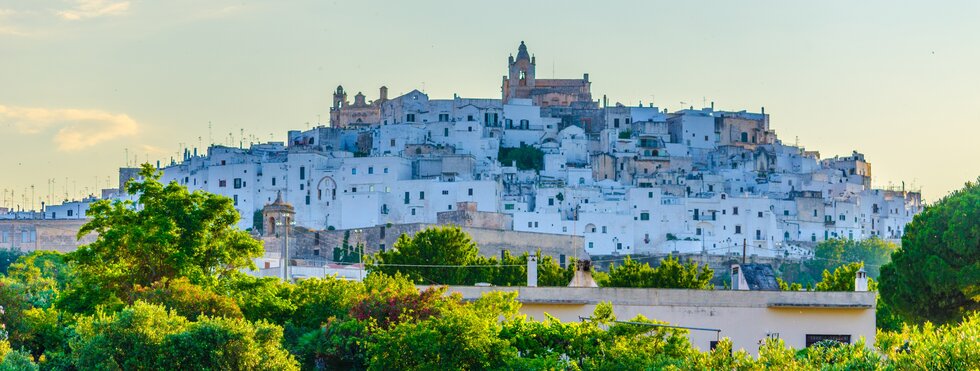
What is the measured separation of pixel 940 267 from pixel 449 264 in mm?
25802

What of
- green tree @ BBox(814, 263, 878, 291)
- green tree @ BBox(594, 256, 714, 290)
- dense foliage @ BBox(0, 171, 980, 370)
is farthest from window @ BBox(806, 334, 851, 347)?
green tree @ BBox(594, 256, 714, 290)

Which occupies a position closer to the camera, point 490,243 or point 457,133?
point 490,243

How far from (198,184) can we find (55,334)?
Answer: 65.7 metres

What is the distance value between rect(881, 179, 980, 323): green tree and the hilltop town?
41.8m

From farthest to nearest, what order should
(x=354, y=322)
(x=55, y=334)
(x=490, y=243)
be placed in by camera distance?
(x=490, y=243) → (x=55, y=334) → (x=354, y=322)

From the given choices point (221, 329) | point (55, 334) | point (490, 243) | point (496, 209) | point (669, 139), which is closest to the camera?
point (221, 329)

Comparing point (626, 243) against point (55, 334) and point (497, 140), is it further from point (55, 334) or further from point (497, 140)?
point (55, 334)

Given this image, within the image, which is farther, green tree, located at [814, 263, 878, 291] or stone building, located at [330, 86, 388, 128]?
stone building, located at [330, 86, 388, 128]

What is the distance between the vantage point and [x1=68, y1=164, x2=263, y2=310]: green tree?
36.8 meters

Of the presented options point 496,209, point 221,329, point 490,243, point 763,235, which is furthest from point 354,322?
point 763,235

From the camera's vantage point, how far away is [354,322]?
33000 mm

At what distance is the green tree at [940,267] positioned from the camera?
1451 inches

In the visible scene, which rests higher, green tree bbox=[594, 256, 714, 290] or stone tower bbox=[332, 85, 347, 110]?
stone tower bbox=[332, 85, 347, 110]

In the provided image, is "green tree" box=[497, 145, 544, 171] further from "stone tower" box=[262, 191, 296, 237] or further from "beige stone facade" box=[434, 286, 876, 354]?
"beige stone facade" box=[434, 286, 876, 354]
